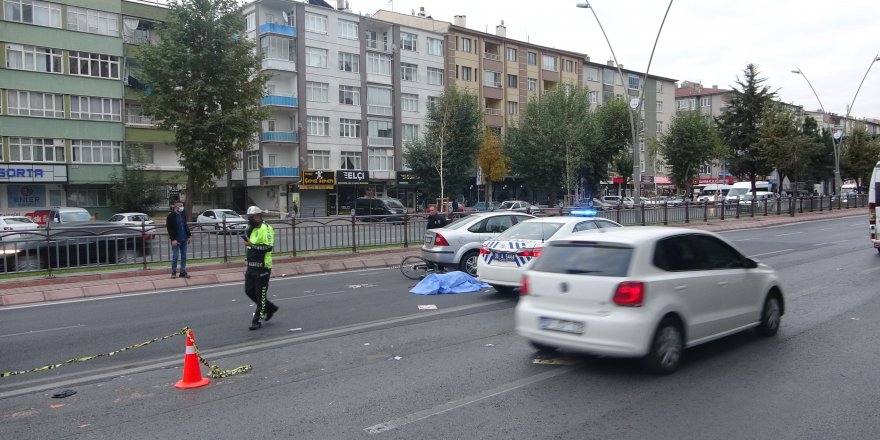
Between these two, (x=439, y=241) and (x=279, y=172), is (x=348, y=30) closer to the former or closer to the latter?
(x=279, y=172)

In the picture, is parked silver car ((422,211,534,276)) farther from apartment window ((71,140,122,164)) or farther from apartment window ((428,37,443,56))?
apartment window ((428,37,443,56))

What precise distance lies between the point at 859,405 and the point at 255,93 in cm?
3367

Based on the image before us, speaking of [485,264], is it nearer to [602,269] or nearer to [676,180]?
[602,269]

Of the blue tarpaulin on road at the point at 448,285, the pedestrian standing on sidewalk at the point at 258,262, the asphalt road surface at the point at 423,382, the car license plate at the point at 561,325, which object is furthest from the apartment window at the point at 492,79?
the car license plate at the point at 561,325

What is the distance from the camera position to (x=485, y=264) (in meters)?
11.7

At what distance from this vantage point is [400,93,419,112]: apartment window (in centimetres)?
5891

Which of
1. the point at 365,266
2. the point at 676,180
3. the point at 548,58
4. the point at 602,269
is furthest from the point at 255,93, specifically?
the point at 548,58

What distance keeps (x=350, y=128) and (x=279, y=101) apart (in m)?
6.74

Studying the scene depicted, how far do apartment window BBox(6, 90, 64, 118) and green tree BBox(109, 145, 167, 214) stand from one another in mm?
5196

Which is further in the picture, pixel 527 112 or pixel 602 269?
pixel 527 112

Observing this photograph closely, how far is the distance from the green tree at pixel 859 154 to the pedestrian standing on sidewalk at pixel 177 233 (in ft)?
207

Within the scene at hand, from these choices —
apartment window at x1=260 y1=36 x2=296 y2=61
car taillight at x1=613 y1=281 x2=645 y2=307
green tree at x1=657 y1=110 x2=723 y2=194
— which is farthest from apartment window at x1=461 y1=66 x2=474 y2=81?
car taillight at x1=613 y1=281 x2=645 y2=307

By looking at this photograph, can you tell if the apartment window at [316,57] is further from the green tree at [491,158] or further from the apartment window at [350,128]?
the green tree at [491,158]

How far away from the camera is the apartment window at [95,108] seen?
4553 cm
